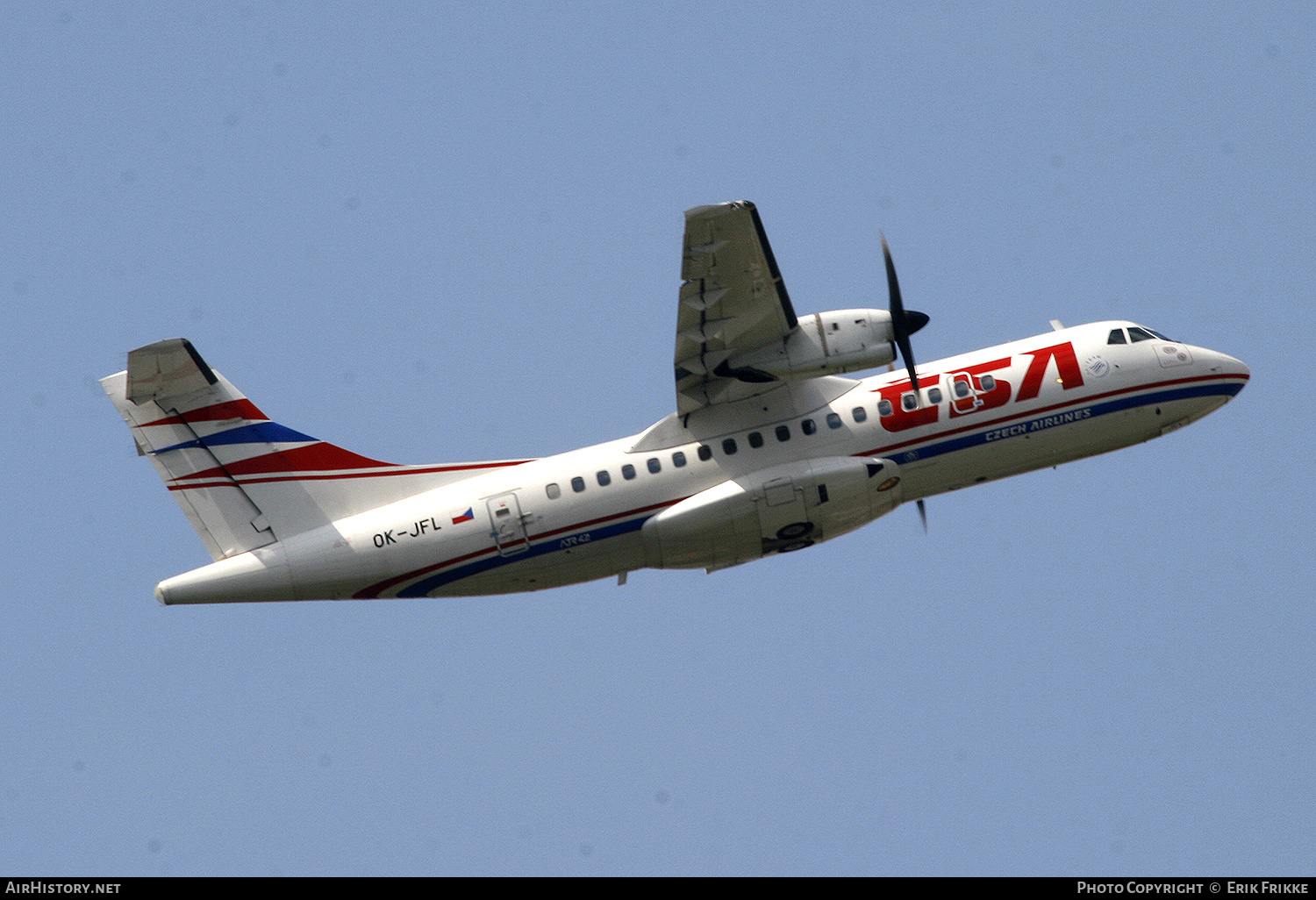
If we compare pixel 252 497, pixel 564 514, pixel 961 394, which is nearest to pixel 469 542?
pixel 564 514

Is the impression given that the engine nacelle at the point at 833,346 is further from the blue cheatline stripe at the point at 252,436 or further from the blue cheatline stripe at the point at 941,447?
the blue cheatline stripe at the point at 252,436

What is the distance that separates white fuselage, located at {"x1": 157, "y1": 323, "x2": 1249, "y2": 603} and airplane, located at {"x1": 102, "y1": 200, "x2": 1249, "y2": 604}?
0.12ft

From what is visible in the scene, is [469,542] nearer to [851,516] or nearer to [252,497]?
[252,497]

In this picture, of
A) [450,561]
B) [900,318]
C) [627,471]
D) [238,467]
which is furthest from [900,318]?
[238,467]

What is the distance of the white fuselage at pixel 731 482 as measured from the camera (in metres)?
27.1

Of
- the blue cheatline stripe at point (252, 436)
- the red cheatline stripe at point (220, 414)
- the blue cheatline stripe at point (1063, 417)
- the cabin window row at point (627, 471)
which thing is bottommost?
the blue cheatline stripe at point (1063, 417)

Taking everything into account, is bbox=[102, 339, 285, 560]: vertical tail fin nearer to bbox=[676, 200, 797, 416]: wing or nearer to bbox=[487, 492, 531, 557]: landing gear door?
bbox=[487, 492, 531, 557]: landing gear door

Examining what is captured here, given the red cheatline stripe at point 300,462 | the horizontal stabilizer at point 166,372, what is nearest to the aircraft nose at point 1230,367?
the red cheatline stripe at point 300,462

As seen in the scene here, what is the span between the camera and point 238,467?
27922 mm

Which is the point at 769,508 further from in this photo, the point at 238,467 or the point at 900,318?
the point at 238,467

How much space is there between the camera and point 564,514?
27406 mm
